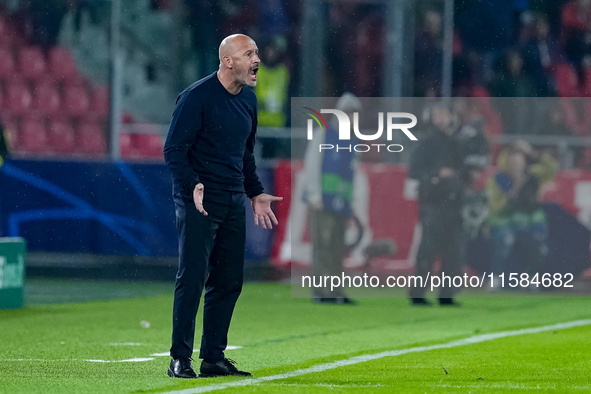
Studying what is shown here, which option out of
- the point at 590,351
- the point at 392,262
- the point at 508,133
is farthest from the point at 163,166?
the point at 590,351

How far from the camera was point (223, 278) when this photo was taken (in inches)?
271

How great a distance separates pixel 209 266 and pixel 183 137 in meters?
0.75

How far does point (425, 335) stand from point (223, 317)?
3.35 meters

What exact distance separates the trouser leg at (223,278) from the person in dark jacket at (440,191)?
6.41 meters

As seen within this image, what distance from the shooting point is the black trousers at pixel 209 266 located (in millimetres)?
6676

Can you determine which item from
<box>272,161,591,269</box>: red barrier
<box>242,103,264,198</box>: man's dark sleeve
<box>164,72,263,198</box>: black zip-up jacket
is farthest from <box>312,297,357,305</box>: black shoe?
<box>164,72,263,198</box>: black zip-up jacket

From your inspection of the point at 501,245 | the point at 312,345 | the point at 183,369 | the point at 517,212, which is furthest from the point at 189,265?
the point at 517,212

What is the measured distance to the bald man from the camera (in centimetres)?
664

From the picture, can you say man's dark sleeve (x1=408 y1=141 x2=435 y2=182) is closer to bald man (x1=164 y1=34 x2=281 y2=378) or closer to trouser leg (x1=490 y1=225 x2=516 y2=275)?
trouser leg (x1=490 y1=225 x2=516 y2=275)

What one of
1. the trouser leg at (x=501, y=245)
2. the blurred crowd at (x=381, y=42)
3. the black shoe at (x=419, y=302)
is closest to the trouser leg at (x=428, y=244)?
the black shoe at (x=419, y=302)

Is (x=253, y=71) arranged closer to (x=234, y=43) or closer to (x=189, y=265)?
(x=234, y=43)

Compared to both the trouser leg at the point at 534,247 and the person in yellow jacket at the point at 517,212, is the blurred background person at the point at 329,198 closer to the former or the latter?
the person in yellow jacket at the point at 517,212

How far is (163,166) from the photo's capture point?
15.8 m

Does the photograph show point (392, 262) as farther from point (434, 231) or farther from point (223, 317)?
point (223, 317)
